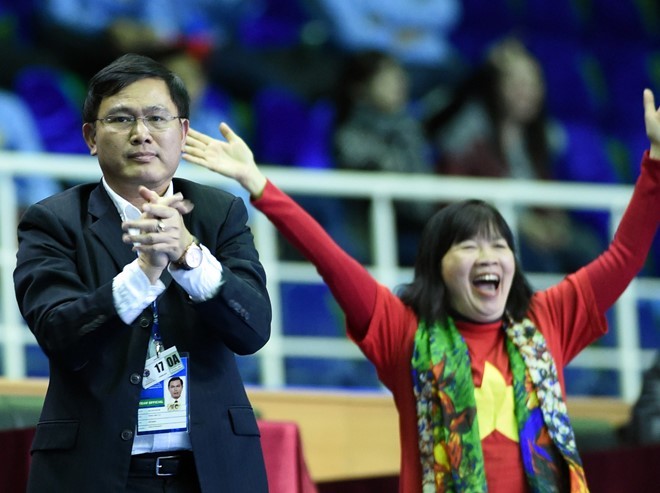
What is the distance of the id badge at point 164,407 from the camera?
2.24m

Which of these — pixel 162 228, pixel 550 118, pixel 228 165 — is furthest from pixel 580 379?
pixel 162 228

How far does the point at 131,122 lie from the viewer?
2.37 m

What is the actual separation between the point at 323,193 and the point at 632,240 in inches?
96.5

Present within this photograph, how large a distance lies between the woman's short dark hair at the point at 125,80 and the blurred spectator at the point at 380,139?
4002 mm

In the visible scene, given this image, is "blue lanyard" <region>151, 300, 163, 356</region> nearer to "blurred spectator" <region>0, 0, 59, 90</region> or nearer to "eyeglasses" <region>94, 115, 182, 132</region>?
"eyeglasses" <region>94, 115, 182, 132</region>

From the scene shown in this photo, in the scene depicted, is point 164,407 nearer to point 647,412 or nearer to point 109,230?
point 109,230

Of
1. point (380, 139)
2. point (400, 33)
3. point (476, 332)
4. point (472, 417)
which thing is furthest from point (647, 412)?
point (400, 33)

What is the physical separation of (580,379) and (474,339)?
343 cm

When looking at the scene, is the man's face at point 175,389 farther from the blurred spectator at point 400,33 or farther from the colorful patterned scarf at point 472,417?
the blurred spectator at point 400,33

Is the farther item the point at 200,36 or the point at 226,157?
the point at 200,36

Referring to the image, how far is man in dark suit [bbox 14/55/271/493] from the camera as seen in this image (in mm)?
2199

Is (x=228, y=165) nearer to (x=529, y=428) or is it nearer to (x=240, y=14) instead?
(x=529, y=428)

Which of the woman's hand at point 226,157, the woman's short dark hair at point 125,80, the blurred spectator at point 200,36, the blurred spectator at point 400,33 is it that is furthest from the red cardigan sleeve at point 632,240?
the blurred spectator at point 400,33

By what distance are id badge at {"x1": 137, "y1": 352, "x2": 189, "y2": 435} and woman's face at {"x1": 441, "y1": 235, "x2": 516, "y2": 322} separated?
1.04 meters
